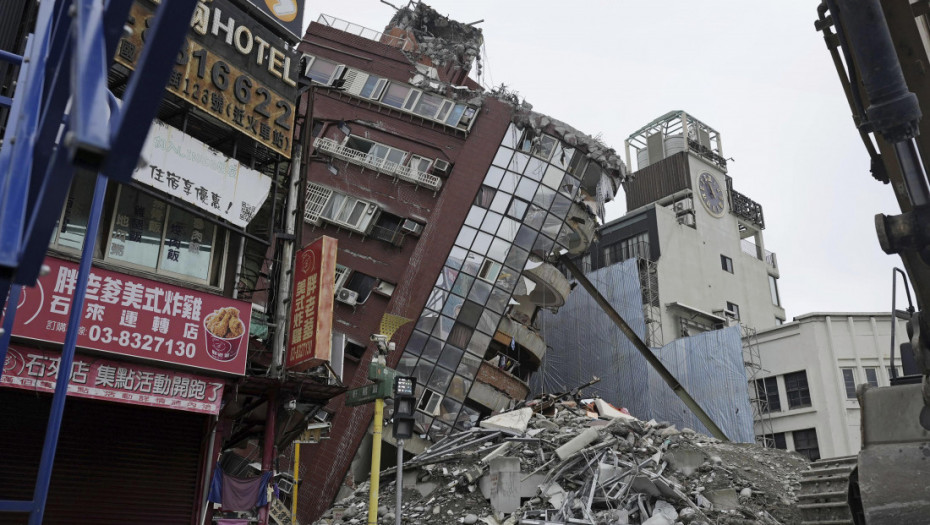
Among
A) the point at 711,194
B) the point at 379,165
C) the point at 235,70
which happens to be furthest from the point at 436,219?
the point at 711,194

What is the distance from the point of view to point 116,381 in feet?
40.2

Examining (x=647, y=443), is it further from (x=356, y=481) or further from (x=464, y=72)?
(x=464, y=72)

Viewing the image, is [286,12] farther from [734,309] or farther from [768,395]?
[734,309]

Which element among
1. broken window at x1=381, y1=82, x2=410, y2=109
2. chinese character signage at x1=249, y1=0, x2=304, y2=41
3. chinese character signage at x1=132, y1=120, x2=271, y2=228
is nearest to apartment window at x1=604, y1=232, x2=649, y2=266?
broken window at x1=381, y1=82, x2=410, y2=109

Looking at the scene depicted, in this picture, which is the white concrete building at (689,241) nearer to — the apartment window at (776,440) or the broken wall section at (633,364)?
the broken wall section at (633,364)

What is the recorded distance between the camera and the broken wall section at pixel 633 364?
3872 cm

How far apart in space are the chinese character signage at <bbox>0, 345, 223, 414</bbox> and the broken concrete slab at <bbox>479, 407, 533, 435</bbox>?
1287 centimetres

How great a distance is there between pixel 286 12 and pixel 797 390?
33256 millimetres

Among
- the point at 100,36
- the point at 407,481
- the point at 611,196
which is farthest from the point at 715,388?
the point at 100,36

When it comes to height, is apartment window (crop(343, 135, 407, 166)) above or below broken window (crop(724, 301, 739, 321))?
above

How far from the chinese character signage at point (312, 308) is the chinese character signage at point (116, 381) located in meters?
1.94

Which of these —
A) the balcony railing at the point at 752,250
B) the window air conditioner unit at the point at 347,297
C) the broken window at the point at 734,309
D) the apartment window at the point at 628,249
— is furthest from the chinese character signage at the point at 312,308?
the balcony railing at the point at 752,250

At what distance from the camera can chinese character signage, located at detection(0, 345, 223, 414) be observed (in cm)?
1134

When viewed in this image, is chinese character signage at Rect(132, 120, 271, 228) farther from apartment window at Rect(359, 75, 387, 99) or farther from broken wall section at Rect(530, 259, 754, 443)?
broken wall section at Rect(530, 259, 754, 443)
